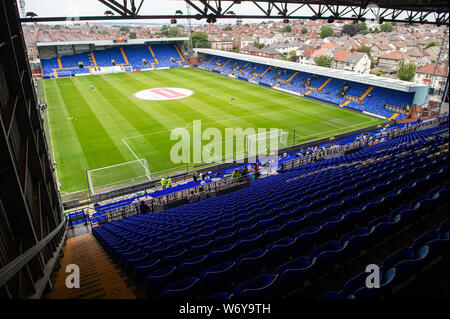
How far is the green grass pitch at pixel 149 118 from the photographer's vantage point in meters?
23.7

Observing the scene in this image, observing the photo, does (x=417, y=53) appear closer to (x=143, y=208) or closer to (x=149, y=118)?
(x=149, y=118)

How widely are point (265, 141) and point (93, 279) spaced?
21668 millimetres

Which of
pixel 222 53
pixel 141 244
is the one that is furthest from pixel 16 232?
pixel 222 53

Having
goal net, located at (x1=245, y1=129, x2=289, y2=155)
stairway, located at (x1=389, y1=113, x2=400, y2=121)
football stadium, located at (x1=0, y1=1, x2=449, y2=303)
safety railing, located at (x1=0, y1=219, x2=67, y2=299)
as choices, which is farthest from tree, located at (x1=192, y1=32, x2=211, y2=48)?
safety railing, located at (x1=0, y1=219, x2=67, y2=299)

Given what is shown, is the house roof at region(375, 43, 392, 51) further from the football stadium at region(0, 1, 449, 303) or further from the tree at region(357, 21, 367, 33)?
the tree at region(357, 21, 367, 33)

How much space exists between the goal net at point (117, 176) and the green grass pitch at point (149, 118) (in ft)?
1.65

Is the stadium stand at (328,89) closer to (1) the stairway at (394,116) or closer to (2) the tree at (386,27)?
(1) the stairway at (394,116)

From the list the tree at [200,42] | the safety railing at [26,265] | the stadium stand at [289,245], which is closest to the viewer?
the safety railing at [26,265]

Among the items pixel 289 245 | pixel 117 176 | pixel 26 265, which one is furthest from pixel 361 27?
pixel 26 265

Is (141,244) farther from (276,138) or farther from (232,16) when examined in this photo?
(276,138)

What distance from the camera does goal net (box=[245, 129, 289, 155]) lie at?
986 inches

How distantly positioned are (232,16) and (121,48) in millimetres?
63365

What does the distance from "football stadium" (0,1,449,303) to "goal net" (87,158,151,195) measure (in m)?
0.14

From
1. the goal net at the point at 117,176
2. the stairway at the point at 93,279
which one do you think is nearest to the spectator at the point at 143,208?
the stairway at the point at 93,279
